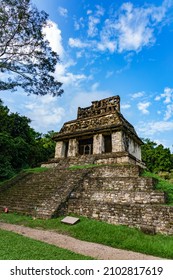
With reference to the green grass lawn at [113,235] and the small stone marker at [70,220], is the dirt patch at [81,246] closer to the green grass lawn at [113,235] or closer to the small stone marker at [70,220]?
the green grass lawn at [113,235]

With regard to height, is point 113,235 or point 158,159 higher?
point 158,159

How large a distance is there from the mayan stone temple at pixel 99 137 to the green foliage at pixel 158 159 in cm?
947

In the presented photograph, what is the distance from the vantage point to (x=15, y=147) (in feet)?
57.4

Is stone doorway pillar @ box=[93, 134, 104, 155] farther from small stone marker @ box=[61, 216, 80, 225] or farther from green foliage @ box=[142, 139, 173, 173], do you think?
green foliage @ box=[142, 139, 173, 173]

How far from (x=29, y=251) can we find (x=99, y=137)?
34.5 ft

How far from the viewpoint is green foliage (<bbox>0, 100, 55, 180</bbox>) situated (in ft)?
53.5

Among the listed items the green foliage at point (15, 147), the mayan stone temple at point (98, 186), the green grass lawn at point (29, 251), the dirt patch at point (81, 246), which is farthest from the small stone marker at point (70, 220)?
the green foliage at point (15, 147)

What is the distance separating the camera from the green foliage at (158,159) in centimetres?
2388

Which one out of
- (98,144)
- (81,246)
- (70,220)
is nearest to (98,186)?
(70,220)

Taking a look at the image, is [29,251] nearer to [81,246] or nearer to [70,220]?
[81,246]

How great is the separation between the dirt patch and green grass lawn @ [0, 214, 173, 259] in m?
0.25

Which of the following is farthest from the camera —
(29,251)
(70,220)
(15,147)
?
(15,147)

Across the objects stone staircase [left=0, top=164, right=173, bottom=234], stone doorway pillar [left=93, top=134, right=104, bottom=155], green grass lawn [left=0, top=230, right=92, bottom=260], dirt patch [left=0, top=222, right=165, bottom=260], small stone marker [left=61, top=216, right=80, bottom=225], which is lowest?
dirt patch [left=0, top=222, right=165, bottom=260]

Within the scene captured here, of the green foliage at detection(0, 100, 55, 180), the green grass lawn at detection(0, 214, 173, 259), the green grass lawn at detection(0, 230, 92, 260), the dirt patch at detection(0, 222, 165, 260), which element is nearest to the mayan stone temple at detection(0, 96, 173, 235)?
the green grass lawn at detection(0, 214, 173, 259)
